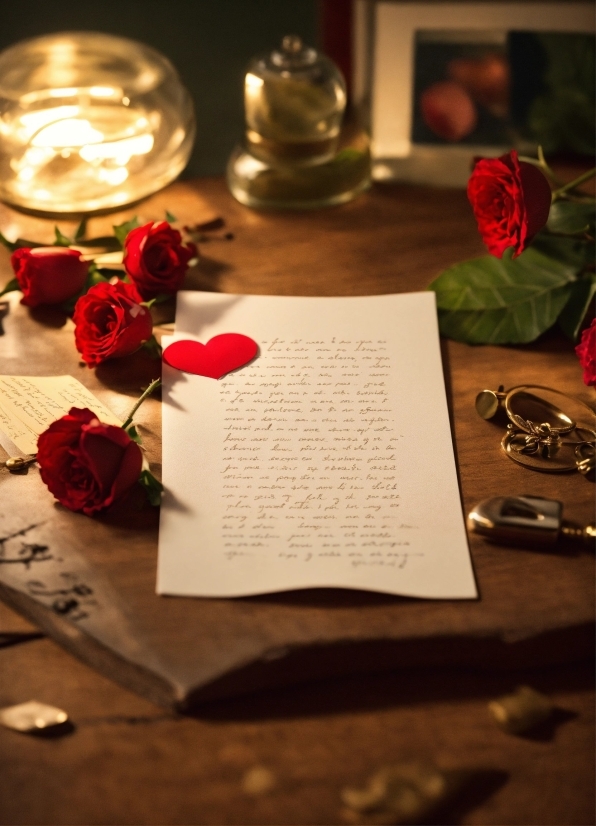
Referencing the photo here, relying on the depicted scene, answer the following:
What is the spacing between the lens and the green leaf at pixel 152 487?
687 mm

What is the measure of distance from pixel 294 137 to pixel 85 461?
0.59 metres

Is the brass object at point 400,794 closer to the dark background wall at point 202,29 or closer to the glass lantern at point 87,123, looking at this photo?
the glass lantern at point 87,123

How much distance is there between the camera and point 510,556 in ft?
2.14

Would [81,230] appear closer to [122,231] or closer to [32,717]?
[122,231]

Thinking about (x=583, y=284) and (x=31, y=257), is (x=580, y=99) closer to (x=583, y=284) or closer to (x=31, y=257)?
(x=583, y=284)

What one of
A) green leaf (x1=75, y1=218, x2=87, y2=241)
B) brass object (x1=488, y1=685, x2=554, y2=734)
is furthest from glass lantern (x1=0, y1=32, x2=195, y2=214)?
brass object (x1=488, y1=685, x2=554, y2=734)

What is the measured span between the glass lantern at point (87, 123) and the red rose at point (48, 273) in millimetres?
161

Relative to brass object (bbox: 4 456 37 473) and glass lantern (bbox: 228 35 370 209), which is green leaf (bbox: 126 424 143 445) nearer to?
brass object (bbox: 4 456 37 473)

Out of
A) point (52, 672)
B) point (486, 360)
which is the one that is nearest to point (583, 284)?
point (486, 360)

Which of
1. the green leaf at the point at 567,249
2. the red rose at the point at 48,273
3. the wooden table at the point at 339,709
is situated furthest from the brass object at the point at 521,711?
the red rose at the point at 48,273

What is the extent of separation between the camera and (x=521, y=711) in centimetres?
57

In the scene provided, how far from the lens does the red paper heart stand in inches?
32.5

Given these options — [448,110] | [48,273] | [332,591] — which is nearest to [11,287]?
[48,273]

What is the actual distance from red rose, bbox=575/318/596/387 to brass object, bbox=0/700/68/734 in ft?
1.66
